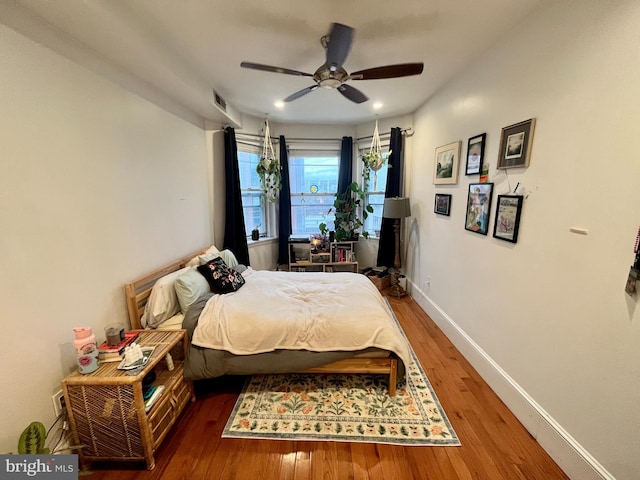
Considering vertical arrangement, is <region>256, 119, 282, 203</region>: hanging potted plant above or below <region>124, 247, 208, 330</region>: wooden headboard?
above

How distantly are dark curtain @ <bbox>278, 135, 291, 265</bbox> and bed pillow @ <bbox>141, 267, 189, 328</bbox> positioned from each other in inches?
91.9

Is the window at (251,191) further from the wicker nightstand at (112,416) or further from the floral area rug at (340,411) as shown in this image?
the wicker nightstand at (112,416)

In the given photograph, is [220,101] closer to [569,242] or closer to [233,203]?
[233,203]

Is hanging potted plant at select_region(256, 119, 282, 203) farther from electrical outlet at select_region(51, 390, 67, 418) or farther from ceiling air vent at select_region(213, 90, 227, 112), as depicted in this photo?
electrical outlet at select_region(51, 390, 67, 418)

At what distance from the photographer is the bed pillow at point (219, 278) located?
226 centimetres

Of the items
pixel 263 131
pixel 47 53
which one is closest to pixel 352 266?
pixel 263 131

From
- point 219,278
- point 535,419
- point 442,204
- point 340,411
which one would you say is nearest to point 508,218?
point 442,204

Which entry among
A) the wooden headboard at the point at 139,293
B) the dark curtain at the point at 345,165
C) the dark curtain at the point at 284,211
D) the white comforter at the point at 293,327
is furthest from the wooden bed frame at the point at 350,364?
the dark curtain at the point at 345,165

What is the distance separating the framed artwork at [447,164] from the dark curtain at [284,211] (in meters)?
2.23

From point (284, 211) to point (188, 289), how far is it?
2.40 metres

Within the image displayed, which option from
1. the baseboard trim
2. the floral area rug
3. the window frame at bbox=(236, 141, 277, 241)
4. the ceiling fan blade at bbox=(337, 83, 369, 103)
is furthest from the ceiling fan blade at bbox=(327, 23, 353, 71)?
the baseboard trim

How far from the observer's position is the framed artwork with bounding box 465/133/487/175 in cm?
206

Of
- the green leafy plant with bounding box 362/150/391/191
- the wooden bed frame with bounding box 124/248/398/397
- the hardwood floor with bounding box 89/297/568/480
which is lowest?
the hardwood floor with bounding box 89/297/568/480

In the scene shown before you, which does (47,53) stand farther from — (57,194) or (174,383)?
(174,383)
